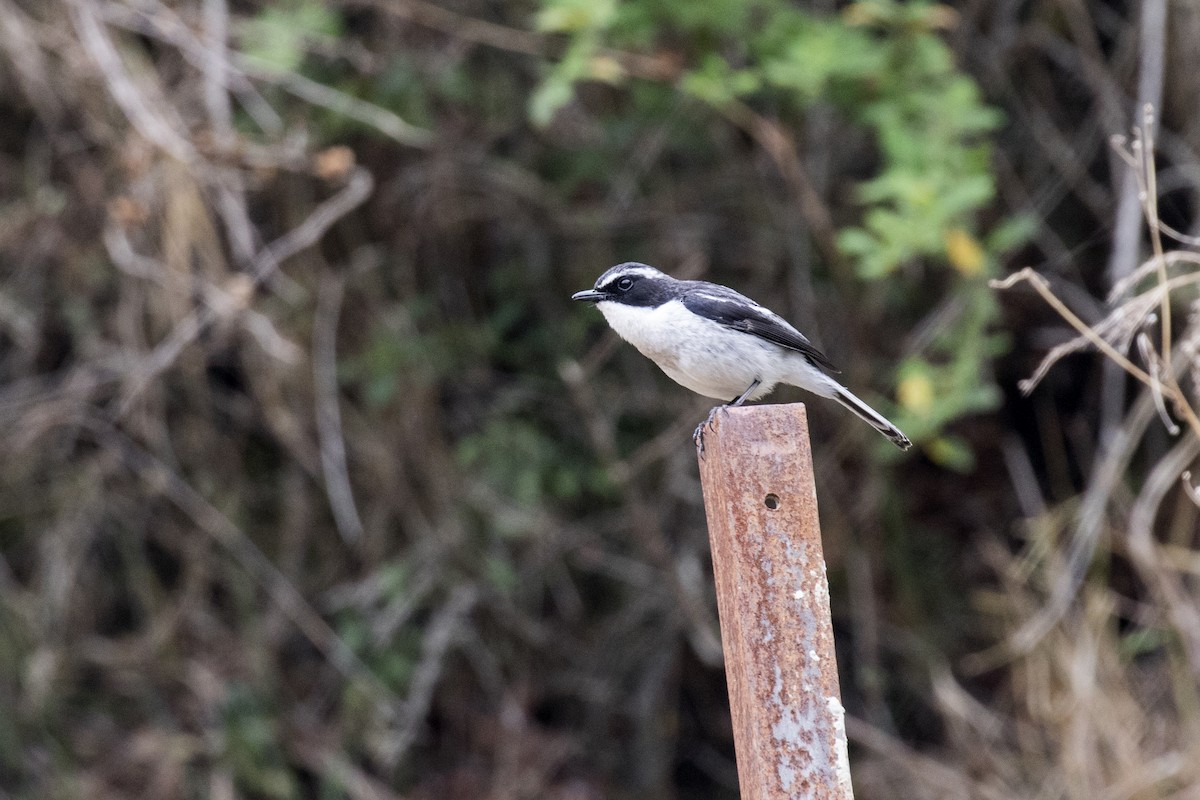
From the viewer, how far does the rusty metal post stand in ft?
7.39

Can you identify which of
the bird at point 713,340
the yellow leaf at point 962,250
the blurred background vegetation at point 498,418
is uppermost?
the bird at point 713,340

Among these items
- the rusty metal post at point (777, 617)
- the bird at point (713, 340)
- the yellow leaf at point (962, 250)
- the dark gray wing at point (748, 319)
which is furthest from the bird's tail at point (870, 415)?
the rusty metal post at point (777, 617)

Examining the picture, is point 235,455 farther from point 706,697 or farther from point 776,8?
point 776,8

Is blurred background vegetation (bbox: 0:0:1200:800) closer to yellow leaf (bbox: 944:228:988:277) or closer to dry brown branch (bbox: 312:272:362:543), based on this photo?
dry brown branch (bbox: 312:272:362:543)

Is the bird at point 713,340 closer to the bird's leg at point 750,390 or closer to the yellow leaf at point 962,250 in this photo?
the bird's leg at point 750,390

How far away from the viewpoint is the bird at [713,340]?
4484mm

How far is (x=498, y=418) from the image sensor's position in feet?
24.9

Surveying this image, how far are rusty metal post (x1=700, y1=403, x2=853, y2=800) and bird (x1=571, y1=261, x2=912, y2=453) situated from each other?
2033mm

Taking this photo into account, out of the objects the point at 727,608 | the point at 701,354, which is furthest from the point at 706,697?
the point at 727,608

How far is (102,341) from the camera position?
24.9ft

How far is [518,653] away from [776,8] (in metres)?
3.80

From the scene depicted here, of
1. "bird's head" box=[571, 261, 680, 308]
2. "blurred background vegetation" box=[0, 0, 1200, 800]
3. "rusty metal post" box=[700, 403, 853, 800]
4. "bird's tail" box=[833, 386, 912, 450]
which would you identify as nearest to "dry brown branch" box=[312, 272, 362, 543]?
"blurred background vegetation" box=[0, 0, 1200, 800]

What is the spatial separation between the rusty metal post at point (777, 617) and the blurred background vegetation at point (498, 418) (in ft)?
13.7

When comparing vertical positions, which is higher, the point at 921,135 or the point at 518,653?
the point at 921,135
